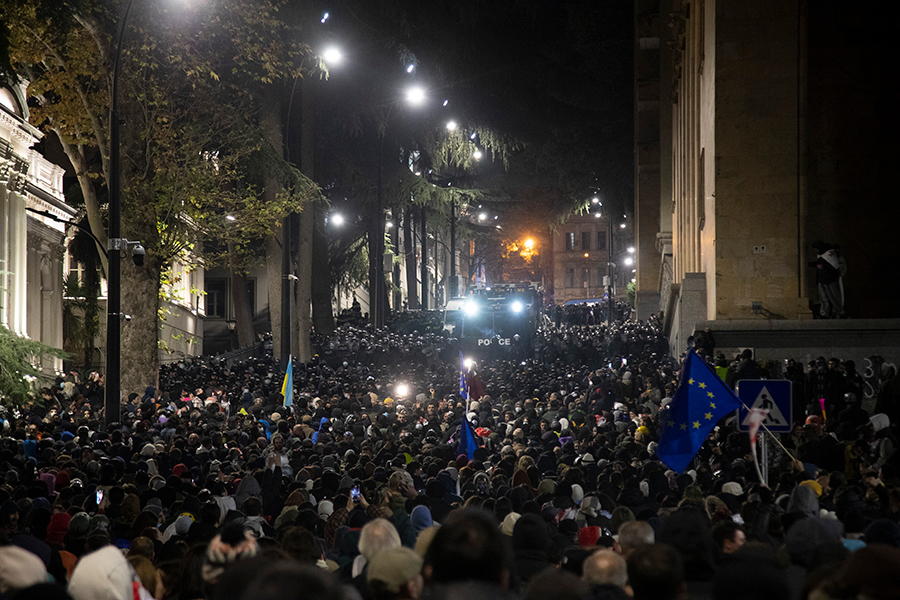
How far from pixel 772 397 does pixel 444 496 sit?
13.0 feet

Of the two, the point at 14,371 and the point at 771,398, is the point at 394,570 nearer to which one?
the point at 771,398

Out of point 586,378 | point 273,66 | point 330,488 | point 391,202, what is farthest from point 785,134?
point 391,202

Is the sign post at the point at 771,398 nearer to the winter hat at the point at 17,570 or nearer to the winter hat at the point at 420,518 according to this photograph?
the winter hat at the point at 420,518

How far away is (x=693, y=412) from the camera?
401 inches

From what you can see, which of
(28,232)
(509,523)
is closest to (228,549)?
(509,523)

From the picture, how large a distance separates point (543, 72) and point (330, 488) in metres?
37.8

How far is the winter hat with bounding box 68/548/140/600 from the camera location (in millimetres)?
5090

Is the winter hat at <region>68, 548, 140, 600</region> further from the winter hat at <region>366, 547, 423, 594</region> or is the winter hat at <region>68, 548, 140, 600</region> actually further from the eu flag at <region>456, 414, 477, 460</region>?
the eu flag at <region>456, 414, 477, 460</region>

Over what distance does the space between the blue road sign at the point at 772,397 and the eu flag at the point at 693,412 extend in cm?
119

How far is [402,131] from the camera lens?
43094mm

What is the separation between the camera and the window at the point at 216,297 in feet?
178

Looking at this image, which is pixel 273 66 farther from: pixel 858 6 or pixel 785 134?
pixel 858 6

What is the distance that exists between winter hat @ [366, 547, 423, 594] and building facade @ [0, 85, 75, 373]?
24.4 metres

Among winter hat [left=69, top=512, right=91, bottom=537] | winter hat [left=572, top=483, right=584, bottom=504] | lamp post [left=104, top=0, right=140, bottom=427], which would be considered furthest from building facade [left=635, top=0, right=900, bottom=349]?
winter hat [left=69, top=512, right=91, bottom=537]
